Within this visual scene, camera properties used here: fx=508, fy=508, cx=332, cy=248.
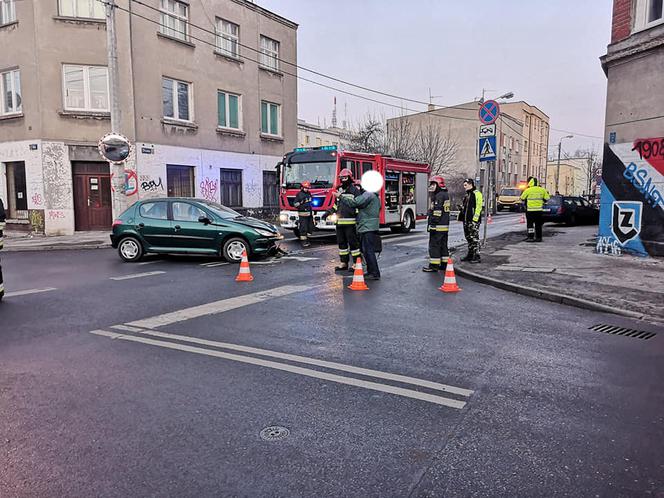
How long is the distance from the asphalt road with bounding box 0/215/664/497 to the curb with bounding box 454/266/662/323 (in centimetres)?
24

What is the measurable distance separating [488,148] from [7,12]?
18760 mm

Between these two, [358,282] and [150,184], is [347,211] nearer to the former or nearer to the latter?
[358,282]

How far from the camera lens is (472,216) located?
10.8m

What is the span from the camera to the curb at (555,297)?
6696 millimetres

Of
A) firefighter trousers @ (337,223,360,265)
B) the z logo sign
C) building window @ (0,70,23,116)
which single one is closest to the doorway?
building window @ (0,70,23,116)

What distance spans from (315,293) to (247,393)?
4011 millimetres

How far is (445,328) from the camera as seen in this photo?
19.6 ft

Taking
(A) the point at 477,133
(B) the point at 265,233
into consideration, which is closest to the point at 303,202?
(B) the point at 265,233

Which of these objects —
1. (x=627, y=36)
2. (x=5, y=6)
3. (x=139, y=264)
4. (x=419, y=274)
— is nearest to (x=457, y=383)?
(x=419, y=274)

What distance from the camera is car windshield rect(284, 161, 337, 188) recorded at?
1552 centimetres

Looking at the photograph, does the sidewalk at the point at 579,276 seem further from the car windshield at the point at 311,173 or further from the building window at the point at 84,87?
the building window at the point at 84,87

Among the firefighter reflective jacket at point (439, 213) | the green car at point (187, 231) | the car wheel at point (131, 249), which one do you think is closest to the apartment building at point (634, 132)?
the firefighter reflective jacket at point (439, 213)

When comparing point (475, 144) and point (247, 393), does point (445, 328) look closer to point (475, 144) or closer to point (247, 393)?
point (247, 393)

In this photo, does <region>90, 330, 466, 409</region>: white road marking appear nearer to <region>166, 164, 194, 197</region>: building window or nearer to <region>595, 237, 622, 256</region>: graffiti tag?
<region>595, 237, 622, 256</region>: graffiti tag
